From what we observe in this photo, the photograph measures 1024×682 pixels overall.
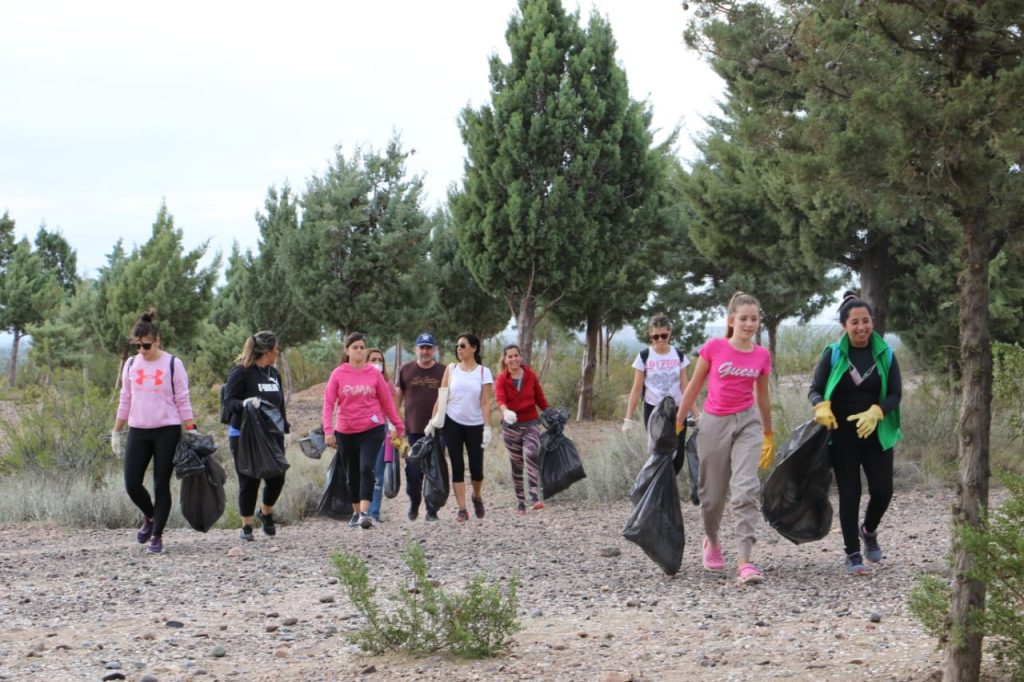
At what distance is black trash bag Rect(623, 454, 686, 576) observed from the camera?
708cm

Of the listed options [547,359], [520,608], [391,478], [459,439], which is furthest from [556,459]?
[547,359]

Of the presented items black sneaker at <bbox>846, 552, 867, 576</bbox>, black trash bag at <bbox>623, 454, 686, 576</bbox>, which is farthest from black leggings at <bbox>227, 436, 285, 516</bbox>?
black sneaker at <bbox>846, 552, 867, 576</bbox>

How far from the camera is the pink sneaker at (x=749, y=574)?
6719 millimetres

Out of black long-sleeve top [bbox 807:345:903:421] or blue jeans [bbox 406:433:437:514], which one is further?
blue jeans [bbox 406:433:437:514]

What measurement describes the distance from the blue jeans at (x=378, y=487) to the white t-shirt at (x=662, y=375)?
2.53 m

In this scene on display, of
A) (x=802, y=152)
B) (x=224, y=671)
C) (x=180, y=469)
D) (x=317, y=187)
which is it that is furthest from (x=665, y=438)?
(x=317, y=187)

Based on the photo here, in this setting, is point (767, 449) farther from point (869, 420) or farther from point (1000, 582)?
point (1000, 582)

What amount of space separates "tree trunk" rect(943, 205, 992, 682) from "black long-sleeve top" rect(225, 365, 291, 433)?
6333mm

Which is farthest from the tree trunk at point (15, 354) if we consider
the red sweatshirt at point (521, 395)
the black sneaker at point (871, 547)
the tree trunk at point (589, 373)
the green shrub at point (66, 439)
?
the black sneaker at point (871, 547)

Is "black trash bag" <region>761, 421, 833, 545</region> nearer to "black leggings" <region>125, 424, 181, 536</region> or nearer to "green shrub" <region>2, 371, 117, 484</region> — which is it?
"black leggings" <region>125, 424, 181, 536</region>

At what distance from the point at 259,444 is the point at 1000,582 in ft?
21.0

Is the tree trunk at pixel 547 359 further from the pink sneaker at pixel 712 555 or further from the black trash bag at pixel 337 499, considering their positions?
the pink sneaker at pixel 712 555

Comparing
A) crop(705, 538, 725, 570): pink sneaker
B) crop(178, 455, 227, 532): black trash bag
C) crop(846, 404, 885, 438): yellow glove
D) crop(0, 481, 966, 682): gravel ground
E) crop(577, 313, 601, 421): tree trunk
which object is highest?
crop(577, 313, 601, 421): tree trunk

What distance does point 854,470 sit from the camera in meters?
7.14
